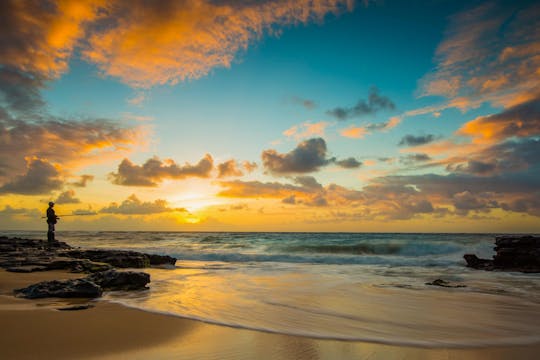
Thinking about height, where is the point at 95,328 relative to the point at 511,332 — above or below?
above

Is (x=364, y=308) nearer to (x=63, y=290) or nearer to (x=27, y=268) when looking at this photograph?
(x=63, y=290)

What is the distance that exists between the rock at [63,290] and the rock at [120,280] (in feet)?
3.44

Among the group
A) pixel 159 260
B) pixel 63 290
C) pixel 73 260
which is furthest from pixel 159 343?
pixel 159 260

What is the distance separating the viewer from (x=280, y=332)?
182 inches

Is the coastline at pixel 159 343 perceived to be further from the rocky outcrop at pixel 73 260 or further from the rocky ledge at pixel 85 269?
the rocky outcrop at pixel 73 260

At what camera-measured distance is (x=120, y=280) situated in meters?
7.98

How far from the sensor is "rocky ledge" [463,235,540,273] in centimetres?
1531

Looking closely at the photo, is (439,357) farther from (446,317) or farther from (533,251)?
(533,251)

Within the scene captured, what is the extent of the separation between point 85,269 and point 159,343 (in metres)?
8.79

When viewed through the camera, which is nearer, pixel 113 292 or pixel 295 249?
pixel 113 292

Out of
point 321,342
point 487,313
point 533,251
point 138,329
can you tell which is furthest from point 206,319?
point 533,251

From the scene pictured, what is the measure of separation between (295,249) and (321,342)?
31.1m

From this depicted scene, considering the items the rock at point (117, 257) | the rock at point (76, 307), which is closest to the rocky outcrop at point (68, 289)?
the rock at point (76, 307)

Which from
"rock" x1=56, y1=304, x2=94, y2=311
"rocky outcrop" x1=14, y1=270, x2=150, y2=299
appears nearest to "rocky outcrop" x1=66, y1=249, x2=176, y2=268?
"rocky outcrop" x1=14, y1=270, x2=150, y2=299
